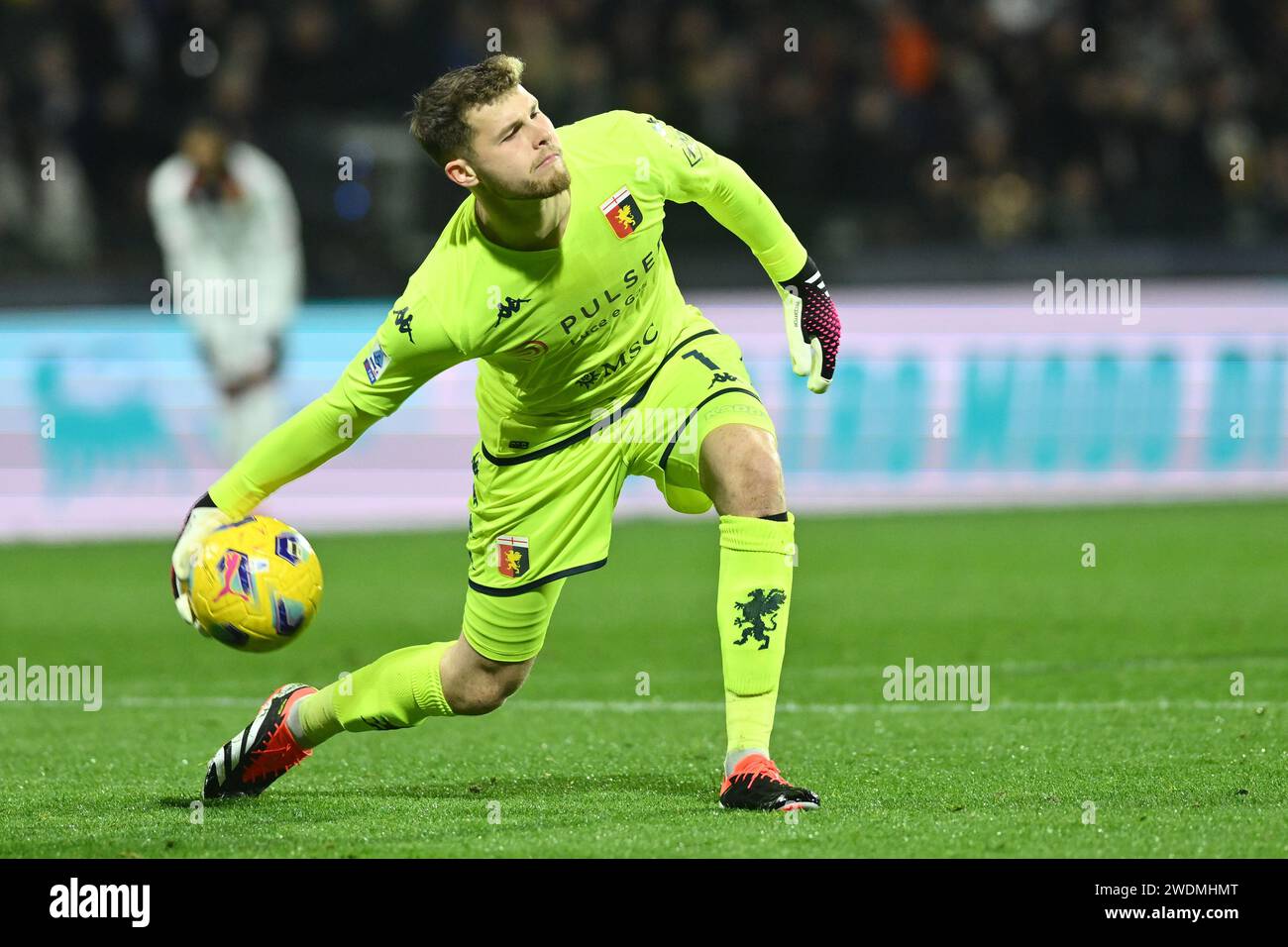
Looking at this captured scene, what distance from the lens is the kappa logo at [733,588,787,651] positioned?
5.38 metres

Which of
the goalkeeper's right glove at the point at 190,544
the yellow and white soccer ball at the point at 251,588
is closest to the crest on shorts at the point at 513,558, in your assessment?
the yellow and white soccer ball at the point at 251,588

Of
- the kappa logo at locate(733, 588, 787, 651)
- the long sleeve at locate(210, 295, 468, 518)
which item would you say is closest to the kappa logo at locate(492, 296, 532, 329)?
the long sleeve at locate(210, 295, 468, 518)

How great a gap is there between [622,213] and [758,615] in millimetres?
1185

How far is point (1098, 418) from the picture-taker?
1279 centimetres

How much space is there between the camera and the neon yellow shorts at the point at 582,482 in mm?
5547

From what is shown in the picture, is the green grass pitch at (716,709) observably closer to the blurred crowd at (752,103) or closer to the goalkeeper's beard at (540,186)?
the goalkeeper's beard at (540,186)

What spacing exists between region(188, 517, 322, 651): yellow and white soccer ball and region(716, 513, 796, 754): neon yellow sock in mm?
1149

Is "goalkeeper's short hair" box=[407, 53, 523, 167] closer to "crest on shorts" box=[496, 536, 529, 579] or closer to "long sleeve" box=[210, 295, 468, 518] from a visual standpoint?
"long sleeve" box=[210, 295, 468, 518]

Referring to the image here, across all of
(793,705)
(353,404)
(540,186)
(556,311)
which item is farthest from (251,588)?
(793,705)

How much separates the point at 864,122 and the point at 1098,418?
3.61m

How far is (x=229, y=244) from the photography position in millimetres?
13492
